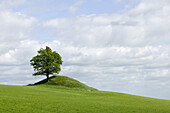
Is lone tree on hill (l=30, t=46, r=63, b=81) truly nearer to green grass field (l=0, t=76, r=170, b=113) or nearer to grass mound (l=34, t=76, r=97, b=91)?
grass mound (l=34, t=76, r=97, b=91)

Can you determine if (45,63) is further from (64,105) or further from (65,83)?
(64,105)

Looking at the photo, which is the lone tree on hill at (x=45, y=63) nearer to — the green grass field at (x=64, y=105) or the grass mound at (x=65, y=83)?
the grass mound at (x=65, y=83)

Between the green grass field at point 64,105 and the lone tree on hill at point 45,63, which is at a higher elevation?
the lone tree on hill at point 45,63

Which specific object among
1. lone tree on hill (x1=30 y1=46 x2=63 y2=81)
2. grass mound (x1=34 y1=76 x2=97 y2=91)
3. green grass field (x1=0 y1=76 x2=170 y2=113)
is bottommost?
green grass field (x1=0 y1=76 x2=170 y2=113)

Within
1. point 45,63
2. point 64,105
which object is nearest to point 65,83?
point 45,63

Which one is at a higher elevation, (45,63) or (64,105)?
(45,63)

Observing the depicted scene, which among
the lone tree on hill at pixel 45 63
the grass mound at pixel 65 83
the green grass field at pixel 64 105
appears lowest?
the green grass field at pixel 64 105

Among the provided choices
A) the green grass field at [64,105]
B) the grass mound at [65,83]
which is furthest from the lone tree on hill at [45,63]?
the green grass field at [64,105]

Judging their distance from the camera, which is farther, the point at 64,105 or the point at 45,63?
the point at 45,63

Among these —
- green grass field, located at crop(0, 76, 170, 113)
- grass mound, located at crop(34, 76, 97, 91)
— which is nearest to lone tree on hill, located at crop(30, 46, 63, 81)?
grass mound, located at crop(34, 76, 97, 91)

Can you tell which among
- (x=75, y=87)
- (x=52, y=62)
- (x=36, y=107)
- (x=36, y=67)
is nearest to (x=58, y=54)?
(x=52, y=62)

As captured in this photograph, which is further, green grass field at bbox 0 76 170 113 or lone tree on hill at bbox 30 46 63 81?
lone tree on hill at bbox 30 46 63 81

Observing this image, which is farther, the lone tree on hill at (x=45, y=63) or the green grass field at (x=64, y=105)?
the lone tree on hill at (x=45, y=63)

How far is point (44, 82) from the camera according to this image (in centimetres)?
8538
